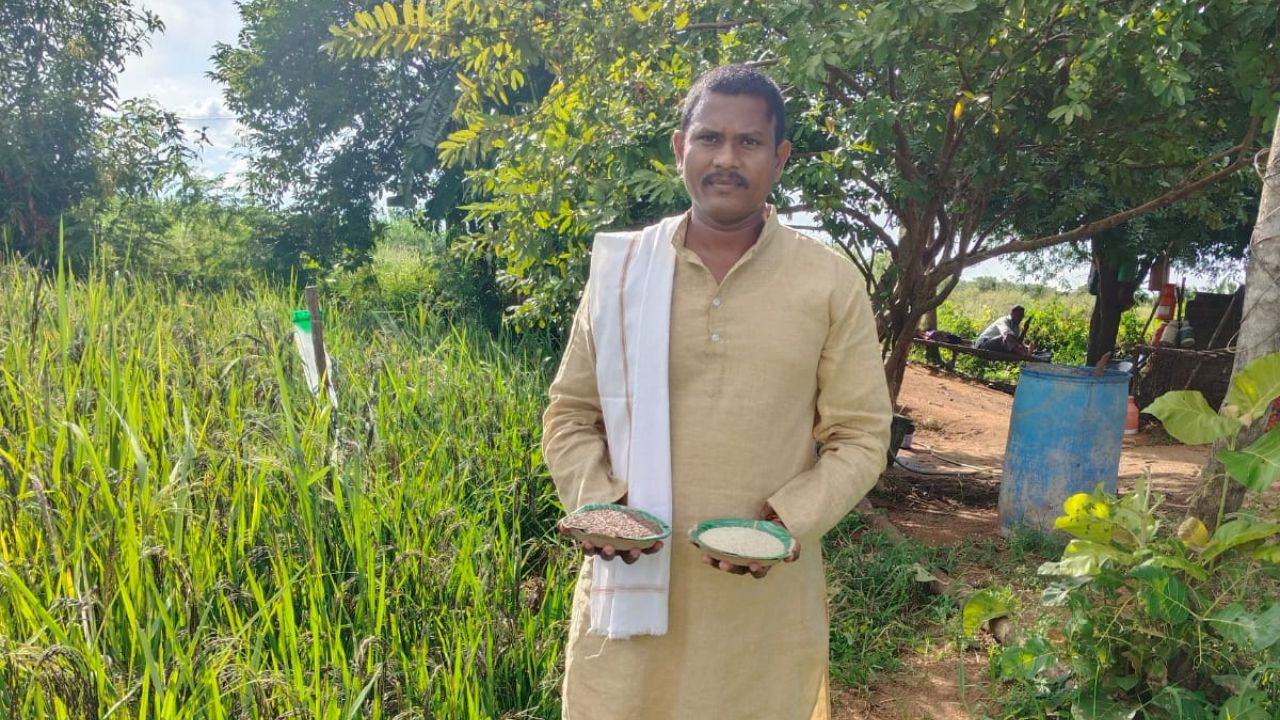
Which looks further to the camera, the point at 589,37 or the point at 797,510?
the point at 589,37

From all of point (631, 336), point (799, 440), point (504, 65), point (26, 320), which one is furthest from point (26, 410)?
point (504, 65)

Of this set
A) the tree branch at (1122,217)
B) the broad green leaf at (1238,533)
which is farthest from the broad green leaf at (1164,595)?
the tree branch at (1122,217)

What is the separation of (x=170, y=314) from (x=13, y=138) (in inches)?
205

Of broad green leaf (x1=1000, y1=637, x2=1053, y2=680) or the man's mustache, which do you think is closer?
the man's mustache

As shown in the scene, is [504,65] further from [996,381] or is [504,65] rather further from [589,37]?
[996,381]

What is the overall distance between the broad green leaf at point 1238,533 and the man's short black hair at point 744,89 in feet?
4.68

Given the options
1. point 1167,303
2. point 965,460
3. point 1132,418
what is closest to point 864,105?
point 965,460

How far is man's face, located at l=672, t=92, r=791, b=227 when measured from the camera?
154 centimetres

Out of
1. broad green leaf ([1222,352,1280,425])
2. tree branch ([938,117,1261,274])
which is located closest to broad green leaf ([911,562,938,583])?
broad green leaf ([1222,352,1280,425])

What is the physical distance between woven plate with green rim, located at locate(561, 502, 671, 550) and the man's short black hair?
684 mm

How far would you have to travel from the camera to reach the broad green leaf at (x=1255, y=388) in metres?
2.11

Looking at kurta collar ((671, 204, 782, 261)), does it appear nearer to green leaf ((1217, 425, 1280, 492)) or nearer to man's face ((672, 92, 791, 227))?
man's face ((672, 92, 791, 227))

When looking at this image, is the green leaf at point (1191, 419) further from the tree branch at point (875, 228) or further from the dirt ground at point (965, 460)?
the tree branch at point (875, 228)

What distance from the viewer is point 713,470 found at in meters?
1.58
